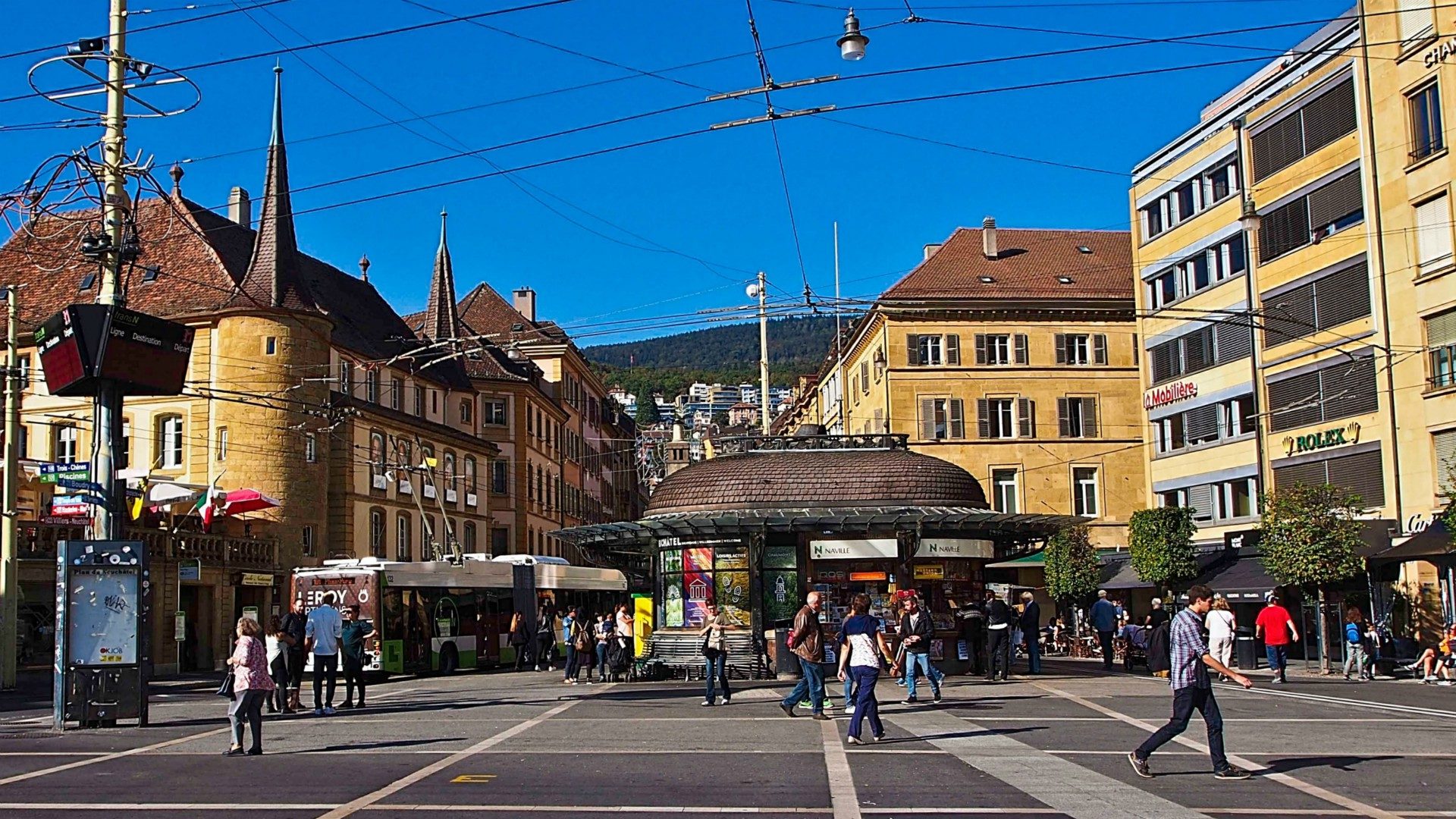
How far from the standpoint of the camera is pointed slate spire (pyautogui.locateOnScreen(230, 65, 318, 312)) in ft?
162

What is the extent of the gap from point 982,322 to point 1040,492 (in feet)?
25.9

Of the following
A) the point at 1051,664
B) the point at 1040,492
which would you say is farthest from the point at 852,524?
the point at 1040,492

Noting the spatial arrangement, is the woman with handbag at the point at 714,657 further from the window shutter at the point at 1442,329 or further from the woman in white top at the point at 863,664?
the window shutter at the point at 1442,329

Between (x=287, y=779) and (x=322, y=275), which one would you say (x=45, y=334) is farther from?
(x=322, y=275)

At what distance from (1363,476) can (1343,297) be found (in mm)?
4815

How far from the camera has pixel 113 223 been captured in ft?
70.0

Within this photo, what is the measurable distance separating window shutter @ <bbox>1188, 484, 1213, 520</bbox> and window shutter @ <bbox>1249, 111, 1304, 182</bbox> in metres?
10.4

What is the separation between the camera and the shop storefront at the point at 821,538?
89.6ft

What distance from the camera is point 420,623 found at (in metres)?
35.6

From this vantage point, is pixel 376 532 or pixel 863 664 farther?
pixel 376 532

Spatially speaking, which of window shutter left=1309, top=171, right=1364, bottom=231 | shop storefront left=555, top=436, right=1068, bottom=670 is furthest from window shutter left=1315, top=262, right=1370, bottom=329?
shop storefront left=555, top=436, right=1068, bottom=670

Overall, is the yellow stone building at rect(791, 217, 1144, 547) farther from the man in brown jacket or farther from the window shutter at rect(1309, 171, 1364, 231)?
the man in brown jacket

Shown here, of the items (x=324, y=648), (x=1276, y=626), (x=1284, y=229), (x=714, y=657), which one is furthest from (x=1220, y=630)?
(x=1284, y=229)

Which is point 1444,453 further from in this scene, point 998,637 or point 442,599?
point 442,599
